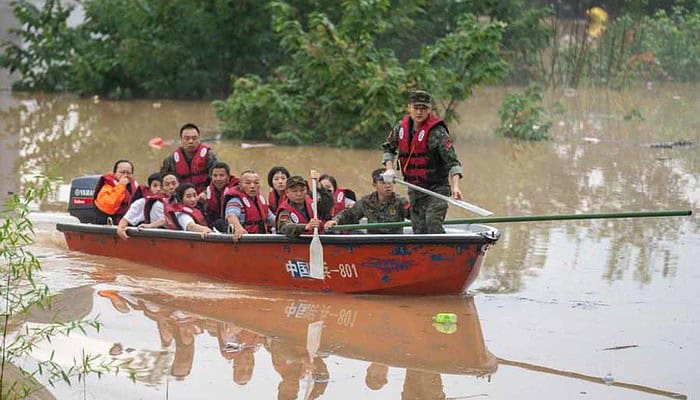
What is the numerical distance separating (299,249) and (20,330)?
2.29 m

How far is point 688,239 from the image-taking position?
1316cm

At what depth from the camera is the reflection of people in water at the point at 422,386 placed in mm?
7840

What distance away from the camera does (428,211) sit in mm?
10367

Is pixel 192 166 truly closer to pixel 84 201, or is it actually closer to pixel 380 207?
pixel 84 201

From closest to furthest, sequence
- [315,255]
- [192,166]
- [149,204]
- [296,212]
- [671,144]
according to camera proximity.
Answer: [315,255], [296,212], [149,204], [192,166], [671,144]

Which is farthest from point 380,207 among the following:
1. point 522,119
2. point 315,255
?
point 522,119

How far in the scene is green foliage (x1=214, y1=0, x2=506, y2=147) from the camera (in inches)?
772

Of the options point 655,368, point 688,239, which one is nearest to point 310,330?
point 655,368

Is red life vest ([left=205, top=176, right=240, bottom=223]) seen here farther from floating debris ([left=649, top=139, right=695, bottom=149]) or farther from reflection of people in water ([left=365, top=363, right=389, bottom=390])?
floating debris ([left=649, top=139, right=695, bottom=149])

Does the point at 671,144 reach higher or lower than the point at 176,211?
higher

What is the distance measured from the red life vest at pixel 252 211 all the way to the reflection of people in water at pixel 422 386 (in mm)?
3191

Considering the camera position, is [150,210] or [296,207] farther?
[150,210]

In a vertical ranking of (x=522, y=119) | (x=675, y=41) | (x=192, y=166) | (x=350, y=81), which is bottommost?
(x=192, y=166)

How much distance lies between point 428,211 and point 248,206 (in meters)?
1.67
